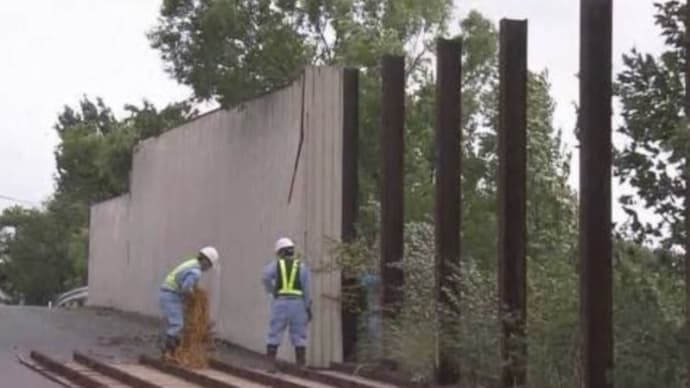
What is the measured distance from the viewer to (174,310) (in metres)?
19.2

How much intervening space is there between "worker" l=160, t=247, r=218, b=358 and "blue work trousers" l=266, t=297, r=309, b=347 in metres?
1.10

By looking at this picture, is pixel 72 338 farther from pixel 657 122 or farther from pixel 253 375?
pixel 657 122

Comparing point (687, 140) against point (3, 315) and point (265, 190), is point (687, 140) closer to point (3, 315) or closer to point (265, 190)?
point (265, 190)

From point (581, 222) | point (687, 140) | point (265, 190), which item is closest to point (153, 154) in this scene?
point (265, 190)

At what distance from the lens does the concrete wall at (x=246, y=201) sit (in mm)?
19625

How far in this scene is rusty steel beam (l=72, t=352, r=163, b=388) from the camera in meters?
17.2

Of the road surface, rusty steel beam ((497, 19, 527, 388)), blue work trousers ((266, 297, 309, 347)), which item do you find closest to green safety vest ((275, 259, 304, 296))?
blue work trousers ((266, 297, 309, 347))

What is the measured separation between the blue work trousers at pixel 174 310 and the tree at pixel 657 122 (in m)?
8.19

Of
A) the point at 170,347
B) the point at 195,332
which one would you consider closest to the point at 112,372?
the point at 170,347

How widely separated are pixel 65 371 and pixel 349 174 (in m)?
4.52

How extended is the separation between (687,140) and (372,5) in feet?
65.5

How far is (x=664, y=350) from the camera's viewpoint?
12.6 meters

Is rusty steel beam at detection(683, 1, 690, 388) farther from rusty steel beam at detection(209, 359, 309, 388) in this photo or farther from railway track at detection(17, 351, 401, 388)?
rusty steel beam at detection(209, 359, 309, 388)

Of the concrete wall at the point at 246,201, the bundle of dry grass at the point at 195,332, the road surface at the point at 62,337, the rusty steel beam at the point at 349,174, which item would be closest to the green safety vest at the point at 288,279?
the concrete wall at the point at 246,201
